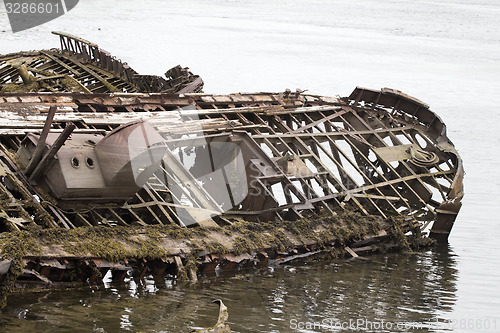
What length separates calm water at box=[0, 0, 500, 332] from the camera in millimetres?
18016

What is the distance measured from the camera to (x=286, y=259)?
22.1 meters

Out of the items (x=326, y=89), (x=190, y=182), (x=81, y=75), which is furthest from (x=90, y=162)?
(x=326, y=89)

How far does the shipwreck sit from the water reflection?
17.0 inches

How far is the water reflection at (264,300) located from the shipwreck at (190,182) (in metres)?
0.43

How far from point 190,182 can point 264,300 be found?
3851 millimetres

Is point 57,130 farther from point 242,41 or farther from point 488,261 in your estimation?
point 242,41

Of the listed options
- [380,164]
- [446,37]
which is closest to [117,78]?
A: [380,164]

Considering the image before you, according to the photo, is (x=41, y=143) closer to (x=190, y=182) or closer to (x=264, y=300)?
(x=190, y=182)

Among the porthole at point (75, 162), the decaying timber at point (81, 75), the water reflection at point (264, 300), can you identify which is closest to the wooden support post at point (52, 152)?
the porthole at point (75, 162)

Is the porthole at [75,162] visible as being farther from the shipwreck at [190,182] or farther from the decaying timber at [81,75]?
the decaying timber at [81,75]

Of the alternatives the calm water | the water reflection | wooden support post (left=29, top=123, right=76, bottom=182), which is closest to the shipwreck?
wooden support post (left=29, top=123, right=76, bottom=182)

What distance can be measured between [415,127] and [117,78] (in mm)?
10894

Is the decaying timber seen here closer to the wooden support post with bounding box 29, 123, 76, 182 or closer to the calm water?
the calm water

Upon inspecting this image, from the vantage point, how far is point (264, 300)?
19484mm
